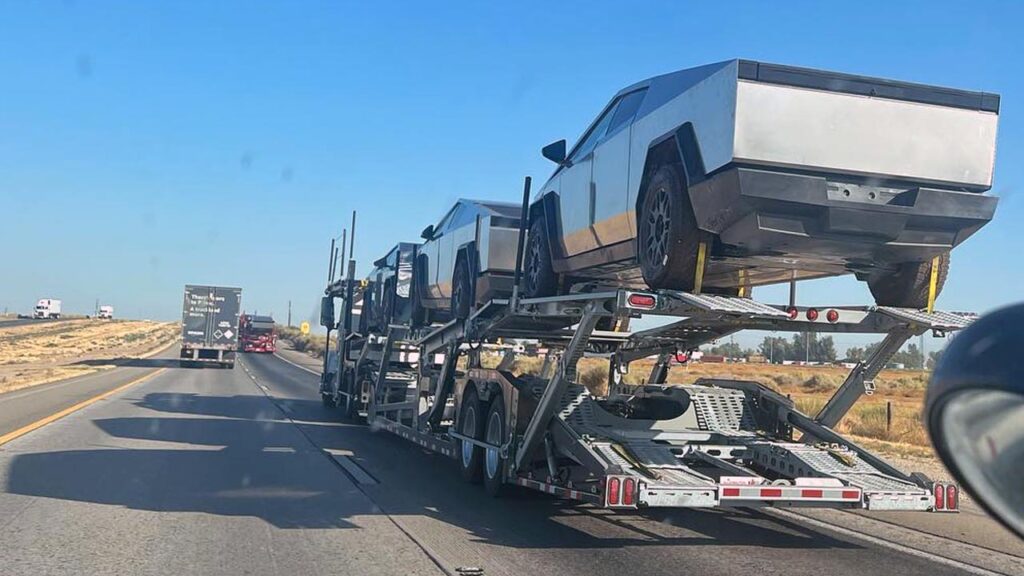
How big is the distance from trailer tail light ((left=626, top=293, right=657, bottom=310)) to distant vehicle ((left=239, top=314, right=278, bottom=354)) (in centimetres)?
5875

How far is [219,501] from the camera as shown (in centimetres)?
891

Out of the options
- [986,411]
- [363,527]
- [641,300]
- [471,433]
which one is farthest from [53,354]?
[986,411]

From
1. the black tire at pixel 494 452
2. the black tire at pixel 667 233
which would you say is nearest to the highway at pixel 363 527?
the black tire at pixel 494 452

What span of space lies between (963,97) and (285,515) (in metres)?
6.57

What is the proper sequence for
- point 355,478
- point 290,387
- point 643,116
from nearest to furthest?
point 643,116, point 355,478, point 290,387

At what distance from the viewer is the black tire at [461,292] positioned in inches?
464

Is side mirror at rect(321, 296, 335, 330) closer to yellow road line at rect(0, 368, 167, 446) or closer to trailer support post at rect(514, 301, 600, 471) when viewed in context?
yellow road line at rect(0, 368, 167, 446)

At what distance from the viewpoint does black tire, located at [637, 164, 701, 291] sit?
22.8 feet

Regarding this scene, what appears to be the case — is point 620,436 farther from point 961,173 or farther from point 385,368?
point 385,368

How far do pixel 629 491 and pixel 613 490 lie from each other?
124 mm

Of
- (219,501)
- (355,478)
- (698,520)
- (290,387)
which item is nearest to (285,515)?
(219,501)

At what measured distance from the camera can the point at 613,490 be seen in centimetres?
678

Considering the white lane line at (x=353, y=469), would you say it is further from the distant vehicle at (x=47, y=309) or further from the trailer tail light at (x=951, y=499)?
the distant vehicle at (x=47, y=309)

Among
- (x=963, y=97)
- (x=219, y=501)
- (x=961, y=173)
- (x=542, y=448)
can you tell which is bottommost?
(x=219, y=501)
